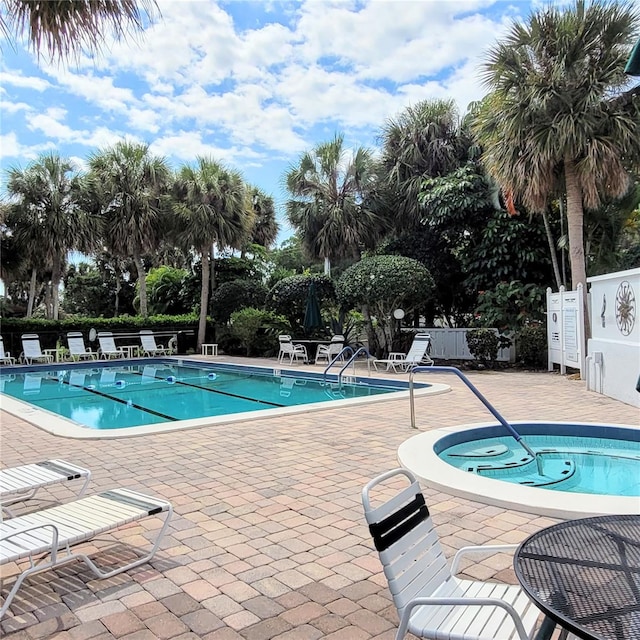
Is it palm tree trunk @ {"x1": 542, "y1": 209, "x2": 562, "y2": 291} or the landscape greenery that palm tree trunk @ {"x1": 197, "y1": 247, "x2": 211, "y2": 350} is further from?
palm tree trunk @ {"x1": 542, "y1": 209, "x2": 562, "y2": 291}

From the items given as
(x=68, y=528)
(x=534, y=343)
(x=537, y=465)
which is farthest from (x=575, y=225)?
(x=68, y=528)

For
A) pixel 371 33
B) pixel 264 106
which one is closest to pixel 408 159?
pixel 264 106

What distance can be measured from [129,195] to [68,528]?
19.5 metres

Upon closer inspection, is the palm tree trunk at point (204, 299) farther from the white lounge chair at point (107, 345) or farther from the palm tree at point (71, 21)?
the palm tree at point (71, 21)

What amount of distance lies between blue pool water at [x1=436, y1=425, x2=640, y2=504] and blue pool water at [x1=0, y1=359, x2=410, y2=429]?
4.86 meters

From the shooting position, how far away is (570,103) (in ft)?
36.7

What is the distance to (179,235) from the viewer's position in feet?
67.4

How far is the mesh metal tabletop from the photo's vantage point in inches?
59.2

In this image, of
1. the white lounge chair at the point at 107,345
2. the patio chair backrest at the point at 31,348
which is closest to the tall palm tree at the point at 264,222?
the white lounge chair at the point at 107,345

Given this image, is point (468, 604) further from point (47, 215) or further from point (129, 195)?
point (47, 215)

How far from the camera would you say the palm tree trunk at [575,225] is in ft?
38.3

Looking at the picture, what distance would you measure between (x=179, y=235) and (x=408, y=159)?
889 centimetres

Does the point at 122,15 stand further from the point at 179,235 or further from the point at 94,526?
the point at 179,235

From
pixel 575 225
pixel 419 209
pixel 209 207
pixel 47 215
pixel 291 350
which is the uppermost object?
pixel 209 207
